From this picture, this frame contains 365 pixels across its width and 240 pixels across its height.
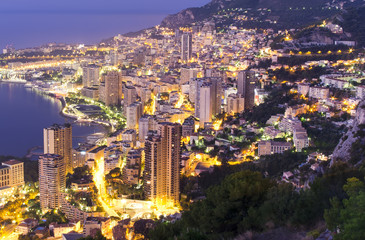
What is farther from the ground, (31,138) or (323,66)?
(323,66)

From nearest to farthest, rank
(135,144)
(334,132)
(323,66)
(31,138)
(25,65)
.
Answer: (334,132) < (135,144) < (323,66) < (31,138) < (25,65)

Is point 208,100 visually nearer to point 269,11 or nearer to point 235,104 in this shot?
point 235,104

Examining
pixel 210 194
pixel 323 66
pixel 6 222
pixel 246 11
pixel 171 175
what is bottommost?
pixel 6 222

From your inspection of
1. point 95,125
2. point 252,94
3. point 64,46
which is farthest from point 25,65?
point 252,94

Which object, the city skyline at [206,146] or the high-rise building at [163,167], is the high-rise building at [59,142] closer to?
the city skyline at [206,146]

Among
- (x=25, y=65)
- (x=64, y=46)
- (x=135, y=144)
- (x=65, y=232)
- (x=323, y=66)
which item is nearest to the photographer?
(x=65, y=232)

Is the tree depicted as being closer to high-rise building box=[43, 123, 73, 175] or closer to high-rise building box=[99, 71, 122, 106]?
high-rise building box=[43, 123, 73, 175]

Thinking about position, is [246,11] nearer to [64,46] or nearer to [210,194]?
[64,46]

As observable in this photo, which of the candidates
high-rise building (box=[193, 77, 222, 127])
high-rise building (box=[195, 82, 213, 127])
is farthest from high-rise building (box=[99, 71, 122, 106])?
high-rise building (box=[195, 82, 213, 127])
